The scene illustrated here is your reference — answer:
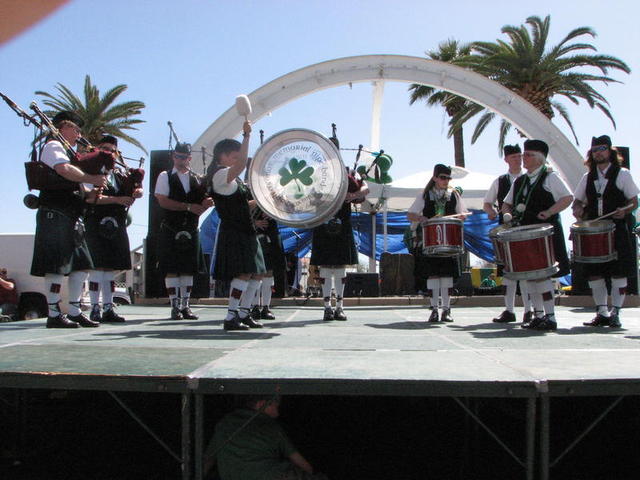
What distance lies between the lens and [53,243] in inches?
175

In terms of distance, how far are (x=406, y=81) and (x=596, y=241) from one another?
911 cm

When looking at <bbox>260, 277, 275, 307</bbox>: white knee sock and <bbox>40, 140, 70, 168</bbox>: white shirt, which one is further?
<bbox>260, 277, 275, 307</bbox>: white knee sock

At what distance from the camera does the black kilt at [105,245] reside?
209 inches

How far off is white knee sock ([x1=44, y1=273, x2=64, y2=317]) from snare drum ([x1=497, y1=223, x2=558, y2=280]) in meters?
3.63

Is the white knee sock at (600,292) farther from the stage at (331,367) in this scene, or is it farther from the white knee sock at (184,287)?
the white knee sock at (184,287)

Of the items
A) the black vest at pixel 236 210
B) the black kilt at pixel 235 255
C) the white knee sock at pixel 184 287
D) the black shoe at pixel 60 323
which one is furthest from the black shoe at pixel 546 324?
the black shoe at pixel 60 323

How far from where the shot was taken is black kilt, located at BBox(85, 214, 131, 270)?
530 cm

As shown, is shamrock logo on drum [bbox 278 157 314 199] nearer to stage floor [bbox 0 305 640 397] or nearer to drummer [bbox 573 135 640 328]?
stage floor [bbox 0 305 640 397]

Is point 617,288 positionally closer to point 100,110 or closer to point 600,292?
point 600,292

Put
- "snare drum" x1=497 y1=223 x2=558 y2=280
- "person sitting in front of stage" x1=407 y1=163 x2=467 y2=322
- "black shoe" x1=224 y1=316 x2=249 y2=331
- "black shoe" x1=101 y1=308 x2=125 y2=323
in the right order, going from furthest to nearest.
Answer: "person sitting in front of stage" x1=407 y1=163 x2=467 y2=322, "black shoe" x1=101 y1=308 x2=125 y2=323, "black shoe" x1=224 y1=316 x2=249 y2=331, "snare drum" x1=497 y1=223 x2=558 y2=280

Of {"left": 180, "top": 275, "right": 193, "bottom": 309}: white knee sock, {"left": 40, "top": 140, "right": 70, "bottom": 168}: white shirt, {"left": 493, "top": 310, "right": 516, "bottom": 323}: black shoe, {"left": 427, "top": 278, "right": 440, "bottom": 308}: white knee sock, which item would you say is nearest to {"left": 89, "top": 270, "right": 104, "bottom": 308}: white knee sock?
{"left": 180, "top": 275, "right": 193, "bottom": 309}: white knee sock

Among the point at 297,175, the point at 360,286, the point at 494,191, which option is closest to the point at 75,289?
the point at 297,175

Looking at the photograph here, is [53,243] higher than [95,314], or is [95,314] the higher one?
[53,243]

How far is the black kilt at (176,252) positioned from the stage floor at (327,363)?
1752 millimetres
